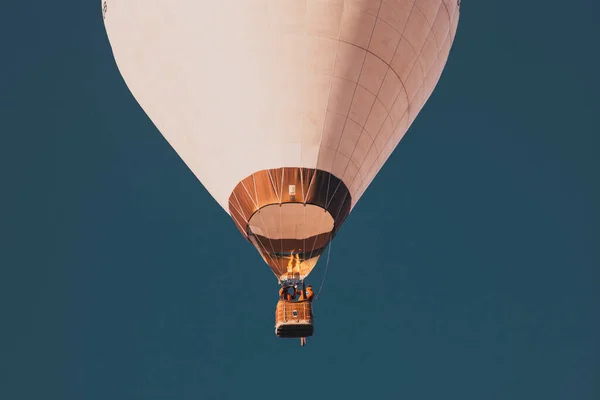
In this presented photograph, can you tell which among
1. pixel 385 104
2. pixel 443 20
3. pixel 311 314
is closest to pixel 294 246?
pixel 311 314

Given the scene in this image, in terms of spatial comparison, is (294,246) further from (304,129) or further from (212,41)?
(212,41)

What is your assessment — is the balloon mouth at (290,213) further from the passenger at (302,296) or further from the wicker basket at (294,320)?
the wicker basket at (294,320)

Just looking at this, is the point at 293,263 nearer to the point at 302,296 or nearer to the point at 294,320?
the point at 302,296

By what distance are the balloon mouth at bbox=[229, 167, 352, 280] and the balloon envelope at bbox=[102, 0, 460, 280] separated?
0.04ft

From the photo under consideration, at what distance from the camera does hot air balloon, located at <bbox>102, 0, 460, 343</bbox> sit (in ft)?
62.3

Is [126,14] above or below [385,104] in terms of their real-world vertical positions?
above

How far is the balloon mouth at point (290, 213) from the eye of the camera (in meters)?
19.0

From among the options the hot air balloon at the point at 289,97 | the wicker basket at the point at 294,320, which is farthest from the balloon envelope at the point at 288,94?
the wicker basket at the point at 294,320

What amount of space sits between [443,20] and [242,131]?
11.1 ft

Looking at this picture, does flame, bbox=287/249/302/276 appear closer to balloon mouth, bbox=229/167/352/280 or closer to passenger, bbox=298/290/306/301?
balloon mouth, bbox=229/167/352/280

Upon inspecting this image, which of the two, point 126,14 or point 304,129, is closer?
point 304,129

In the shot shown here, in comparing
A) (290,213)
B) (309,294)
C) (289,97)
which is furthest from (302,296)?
(289,97)

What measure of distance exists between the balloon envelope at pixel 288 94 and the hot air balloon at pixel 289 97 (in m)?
0.01

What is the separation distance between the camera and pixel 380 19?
63.2ft
